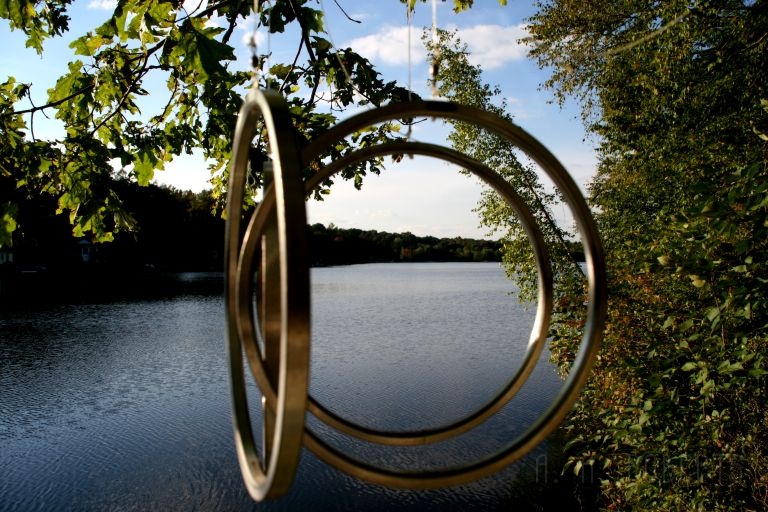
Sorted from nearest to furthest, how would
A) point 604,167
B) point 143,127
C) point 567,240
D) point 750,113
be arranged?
point 143,127 → point 750,113 → point 567,240 → point 604,167

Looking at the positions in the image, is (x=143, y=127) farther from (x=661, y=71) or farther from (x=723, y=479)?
(x=661, y=71)

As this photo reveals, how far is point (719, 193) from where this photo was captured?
3.25 m

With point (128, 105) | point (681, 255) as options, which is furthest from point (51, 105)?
point (681, 255)

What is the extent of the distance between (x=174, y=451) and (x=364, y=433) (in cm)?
1365

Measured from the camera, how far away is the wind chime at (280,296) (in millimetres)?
969

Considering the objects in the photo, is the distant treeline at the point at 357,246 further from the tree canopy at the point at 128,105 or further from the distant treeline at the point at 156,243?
the tree canopy at the point at 128,105

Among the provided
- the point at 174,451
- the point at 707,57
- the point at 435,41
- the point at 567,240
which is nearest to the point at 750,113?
the point at 707,57

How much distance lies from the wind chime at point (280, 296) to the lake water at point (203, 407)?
10.7 m

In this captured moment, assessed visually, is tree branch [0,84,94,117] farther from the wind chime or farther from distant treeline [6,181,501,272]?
distant treeline [6,181,501,272]

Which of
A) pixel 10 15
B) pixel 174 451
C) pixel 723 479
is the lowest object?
pixel 174 451

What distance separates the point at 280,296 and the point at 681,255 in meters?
3.04

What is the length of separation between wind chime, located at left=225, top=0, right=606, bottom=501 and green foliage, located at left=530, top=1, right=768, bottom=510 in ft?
3.68

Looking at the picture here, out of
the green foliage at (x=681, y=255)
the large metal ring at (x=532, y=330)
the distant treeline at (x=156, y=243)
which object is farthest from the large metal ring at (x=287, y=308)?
the distant treeline at (x=156, y=243)

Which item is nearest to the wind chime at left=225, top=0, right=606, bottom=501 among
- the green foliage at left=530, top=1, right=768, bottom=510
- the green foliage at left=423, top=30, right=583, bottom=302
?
the green foliage at left=530, top=1, right=768, bottom=510
